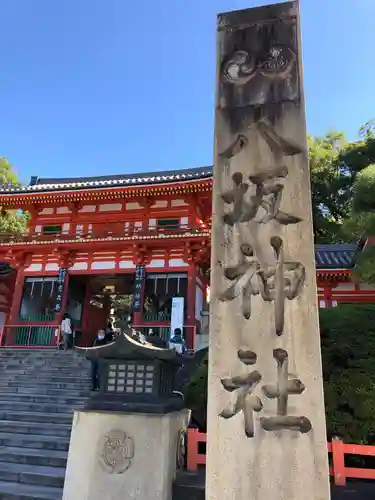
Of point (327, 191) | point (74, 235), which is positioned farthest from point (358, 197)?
point (327, 191)

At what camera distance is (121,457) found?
3904 millimetres

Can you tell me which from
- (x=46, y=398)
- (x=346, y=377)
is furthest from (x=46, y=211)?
(x=346, y=377)

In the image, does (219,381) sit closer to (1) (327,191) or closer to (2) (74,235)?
(2) (74,235)

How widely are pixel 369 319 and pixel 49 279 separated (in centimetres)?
1174

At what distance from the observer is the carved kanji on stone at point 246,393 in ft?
9.45

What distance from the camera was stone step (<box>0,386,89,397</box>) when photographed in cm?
776

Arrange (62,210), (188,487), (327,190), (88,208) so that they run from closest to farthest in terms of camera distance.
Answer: (188,487) < (88,208) < (62,210) < (327,190)

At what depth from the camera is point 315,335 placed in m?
2.96

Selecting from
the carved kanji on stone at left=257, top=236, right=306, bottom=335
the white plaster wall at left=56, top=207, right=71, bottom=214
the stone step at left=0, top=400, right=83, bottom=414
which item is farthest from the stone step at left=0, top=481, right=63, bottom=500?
the white plaster wall at left=56, top=207, right=71, bottom=214

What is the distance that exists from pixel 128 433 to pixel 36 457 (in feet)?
6.80

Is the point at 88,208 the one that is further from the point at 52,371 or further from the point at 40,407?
the point at 40,407

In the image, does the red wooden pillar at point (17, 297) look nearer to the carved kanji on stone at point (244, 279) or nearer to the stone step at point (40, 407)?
the stone step at point (40, 407)

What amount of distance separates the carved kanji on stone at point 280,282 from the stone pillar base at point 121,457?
1.83m

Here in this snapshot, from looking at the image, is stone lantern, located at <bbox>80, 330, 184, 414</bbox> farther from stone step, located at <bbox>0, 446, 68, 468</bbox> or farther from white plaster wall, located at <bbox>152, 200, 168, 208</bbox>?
white plaster wall, located at <bbox>152, 200, 168, 208</bbox>
